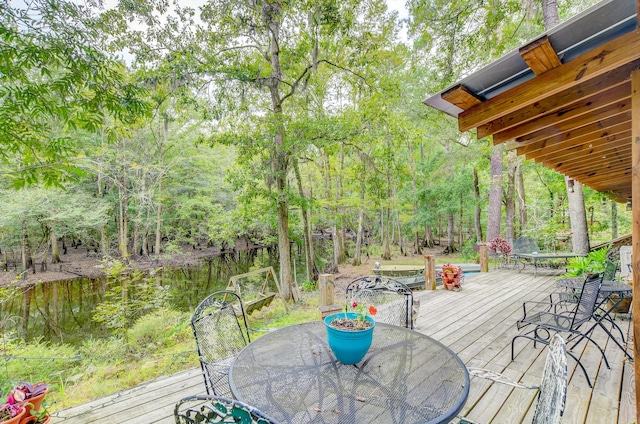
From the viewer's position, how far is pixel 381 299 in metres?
3.24

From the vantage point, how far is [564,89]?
1.72 m

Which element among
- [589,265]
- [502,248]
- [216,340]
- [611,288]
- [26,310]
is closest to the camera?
[216,340]

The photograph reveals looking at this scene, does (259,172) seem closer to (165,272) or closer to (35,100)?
(35,100)

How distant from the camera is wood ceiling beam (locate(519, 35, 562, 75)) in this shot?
1.50m

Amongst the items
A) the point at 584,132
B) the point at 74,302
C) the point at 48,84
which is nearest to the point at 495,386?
the point at 584,132

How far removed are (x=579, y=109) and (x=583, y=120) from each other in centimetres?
40

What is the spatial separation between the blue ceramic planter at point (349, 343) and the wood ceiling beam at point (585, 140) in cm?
298

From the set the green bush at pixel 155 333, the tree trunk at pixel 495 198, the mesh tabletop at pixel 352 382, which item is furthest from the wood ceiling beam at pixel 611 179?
the green bush at pixel 155 333

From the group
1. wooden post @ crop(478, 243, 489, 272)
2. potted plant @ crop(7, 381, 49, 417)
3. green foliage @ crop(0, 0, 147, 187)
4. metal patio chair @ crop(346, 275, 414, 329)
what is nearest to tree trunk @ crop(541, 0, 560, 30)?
wooden post @ crop(478, 243, 489, 272)

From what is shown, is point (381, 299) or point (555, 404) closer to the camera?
point (555, 404)

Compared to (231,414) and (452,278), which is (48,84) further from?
(452,278)

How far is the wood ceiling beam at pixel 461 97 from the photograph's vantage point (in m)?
2.01

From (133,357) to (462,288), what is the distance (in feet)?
20.1

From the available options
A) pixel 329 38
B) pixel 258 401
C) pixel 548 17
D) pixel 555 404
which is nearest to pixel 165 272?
pixel 329 38
